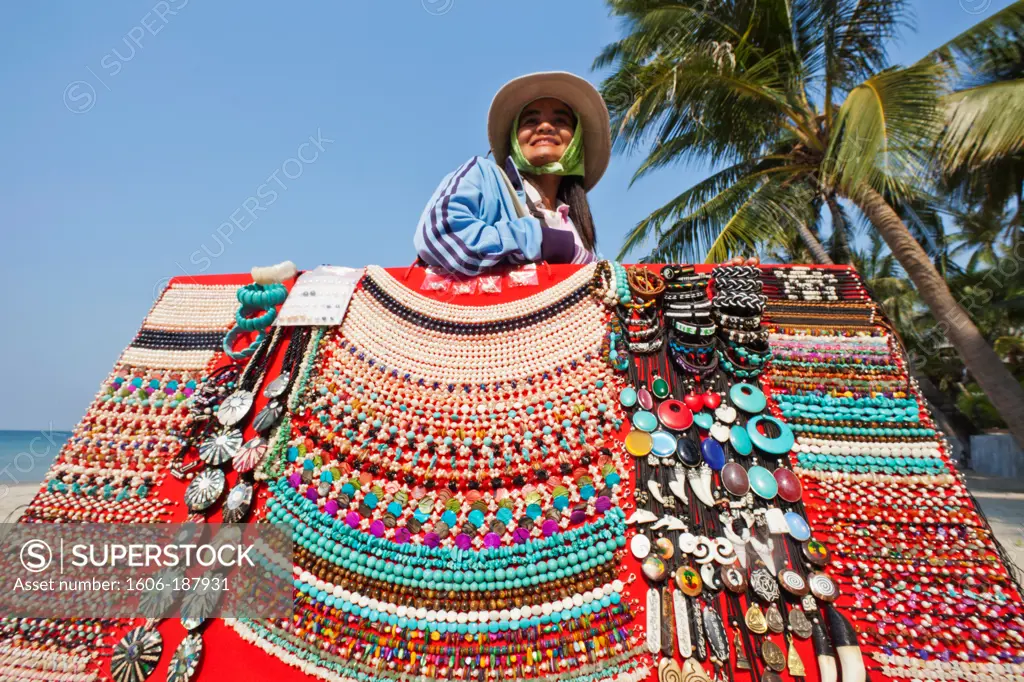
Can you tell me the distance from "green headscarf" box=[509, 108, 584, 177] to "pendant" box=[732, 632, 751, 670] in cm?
204

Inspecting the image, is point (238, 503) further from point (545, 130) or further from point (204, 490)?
point (545, 130)

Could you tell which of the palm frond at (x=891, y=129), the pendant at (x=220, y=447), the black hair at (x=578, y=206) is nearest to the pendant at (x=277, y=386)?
the pendant at (x=220, y=447)

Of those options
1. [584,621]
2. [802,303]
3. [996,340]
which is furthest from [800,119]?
[996,340]

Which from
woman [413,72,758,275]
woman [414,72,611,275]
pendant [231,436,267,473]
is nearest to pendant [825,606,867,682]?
woman [413,72,758,275]

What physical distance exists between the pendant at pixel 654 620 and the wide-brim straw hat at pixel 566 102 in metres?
2.12

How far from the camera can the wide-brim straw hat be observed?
251 centimetres

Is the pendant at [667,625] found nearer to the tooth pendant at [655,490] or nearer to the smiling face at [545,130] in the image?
the tooth pendant at [655,490]

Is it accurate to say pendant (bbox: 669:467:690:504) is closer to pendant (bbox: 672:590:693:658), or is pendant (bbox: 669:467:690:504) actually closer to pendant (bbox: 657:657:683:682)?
pendant (bbox: 672:590:693:658)

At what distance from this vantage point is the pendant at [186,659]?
1.13m

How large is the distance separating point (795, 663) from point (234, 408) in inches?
63.6

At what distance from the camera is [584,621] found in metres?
1.13

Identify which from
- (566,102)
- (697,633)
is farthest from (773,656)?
(566,102)

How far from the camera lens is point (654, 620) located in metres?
1.10

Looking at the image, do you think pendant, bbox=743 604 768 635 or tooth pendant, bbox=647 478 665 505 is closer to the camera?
pendant, bbox=743 604 768 635
